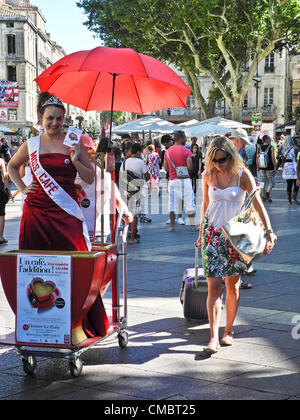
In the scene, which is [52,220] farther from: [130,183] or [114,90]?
[130,183]

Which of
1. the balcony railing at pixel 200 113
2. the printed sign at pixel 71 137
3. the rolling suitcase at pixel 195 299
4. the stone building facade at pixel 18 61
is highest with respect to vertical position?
the stone building facade at pixel 18 61

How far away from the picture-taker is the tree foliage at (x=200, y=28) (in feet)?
103

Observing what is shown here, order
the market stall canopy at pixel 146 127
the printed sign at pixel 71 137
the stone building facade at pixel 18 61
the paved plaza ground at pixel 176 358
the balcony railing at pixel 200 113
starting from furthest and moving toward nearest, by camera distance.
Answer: the stone building facade at pixel 18 61, the balcony railing at pixel 200 113, the market stall canopy at pixel 146 127, the printed sign at pixel 71 137, the paved plaza ground at pixel 176 358

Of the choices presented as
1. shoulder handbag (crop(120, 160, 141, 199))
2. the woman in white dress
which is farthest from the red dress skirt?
shoulder handbag (crop(120, 160, 141, 199))

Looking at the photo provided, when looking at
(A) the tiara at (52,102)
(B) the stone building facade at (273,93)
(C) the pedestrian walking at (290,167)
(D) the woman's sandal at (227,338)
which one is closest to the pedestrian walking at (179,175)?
(C) the pedestrian walking at (290,167)

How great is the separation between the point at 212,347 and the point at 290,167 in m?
13.5

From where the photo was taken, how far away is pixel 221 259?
5324mm

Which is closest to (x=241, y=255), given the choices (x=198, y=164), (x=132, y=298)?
(x=132, y=298)

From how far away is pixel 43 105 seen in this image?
16.2ft

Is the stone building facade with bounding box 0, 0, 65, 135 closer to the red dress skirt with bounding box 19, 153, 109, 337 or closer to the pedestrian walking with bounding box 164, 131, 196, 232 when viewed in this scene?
the pedestrian walking with bounding box 164, 131, 196, 232

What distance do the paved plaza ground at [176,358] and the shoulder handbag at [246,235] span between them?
740 millimetres

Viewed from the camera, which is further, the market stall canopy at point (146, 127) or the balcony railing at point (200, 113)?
the balcony railing at point (200, 113)

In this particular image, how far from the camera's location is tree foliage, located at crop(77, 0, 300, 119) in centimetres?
3139

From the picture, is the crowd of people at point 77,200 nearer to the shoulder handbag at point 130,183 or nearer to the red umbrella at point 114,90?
the red umbrella at point 114,90
